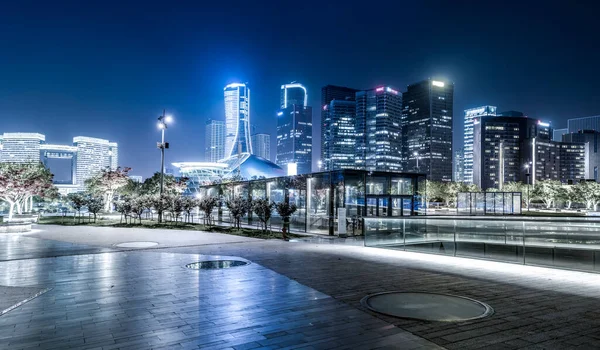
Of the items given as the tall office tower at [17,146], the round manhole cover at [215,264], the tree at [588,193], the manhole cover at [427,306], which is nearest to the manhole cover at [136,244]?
the round manhole cover at [215,264]

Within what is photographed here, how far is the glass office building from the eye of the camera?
66.5ft

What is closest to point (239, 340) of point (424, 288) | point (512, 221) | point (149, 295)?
point (149, 295)

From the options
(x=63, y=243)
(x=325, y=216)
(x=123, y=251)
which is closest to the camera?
(x=123, y=251)

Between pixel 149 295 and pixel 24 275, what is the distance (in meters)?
4.20

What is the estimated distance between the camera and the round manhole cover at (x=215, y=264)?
1029 cm

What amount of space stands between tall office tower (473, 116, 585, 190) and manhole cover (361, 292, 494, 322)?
646 feet

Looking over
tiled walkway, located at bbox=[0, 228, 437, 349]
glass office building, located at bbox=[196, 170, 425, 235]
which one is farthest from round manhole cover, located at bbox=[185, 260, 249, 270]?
glass office building, located at bbox=[196, 170, 425, 235]

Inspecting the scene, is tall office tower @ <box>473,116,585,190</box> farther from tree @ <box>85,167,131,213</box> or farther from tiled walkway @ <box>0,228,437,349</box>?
tiled walkway @ <box>0,228,437,349</box>

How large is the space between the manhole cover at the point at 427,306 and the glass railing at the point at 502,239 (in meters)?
4.62

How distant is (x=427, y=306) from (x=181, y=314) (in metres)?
4.03

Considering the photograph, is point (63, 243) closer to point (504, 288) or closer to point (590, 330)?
point (504, 288)

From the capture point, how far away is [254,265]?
10578 millimetres

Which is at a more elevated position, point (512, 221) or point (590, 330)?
point (512, 221)

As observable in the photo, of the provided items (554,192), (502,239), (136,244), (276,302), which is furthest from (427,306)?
(554,192)
